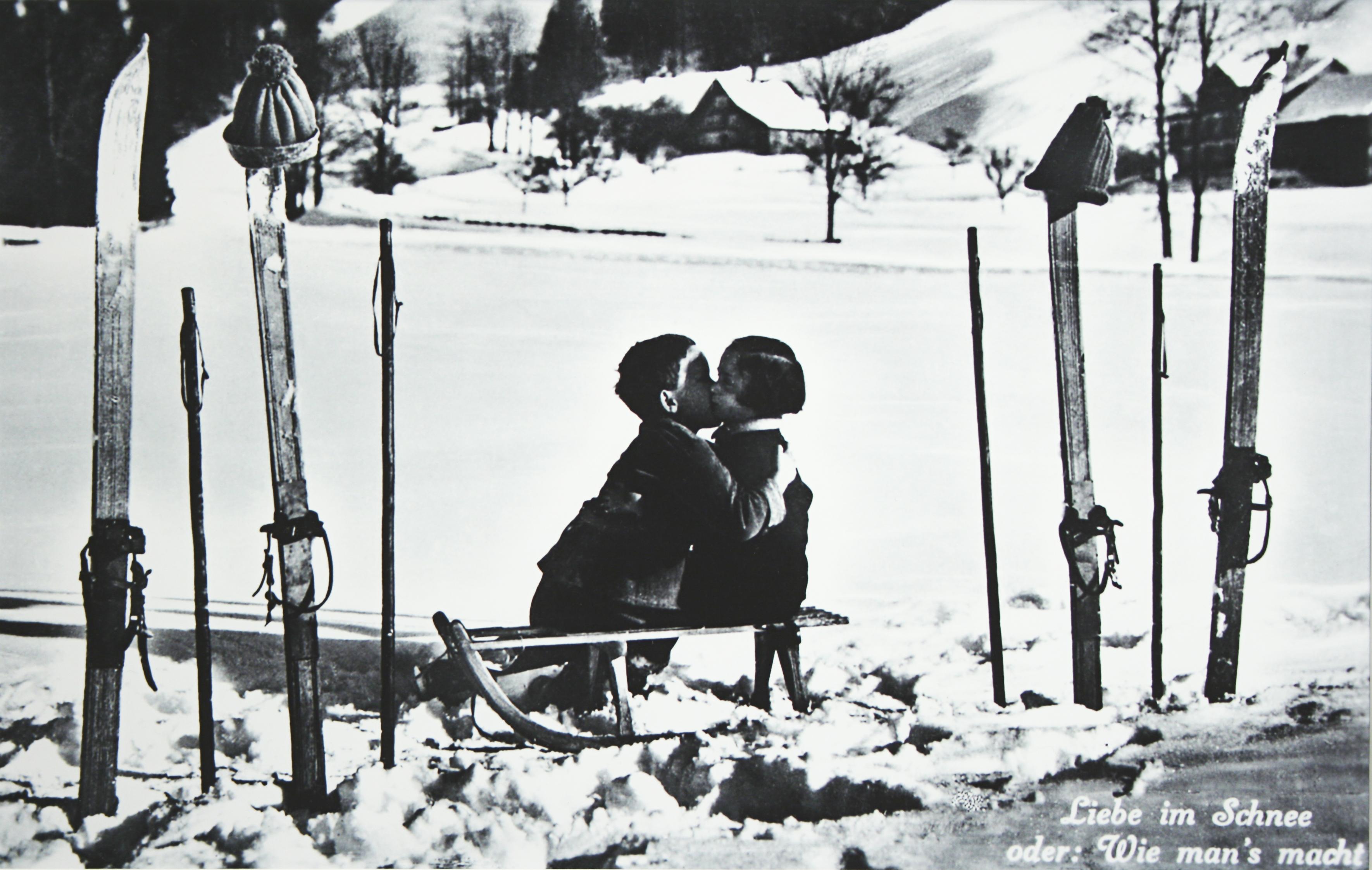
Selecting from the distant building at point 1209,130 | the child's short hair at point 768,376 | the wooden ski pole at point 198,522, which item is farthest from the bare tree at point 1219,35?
the wooden ski pole at point 198,522

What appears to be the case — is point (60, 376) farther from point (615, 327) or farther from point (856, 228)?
point (856, 228)

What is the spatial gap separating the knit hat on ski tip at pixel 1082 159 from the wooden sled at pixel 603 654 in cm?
84

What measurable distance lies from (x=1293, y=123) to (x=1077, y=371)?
651 millimetres

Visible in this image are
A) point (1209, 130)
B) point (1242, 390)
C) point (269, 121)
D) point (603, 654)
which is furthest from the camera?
point (1209, 130)

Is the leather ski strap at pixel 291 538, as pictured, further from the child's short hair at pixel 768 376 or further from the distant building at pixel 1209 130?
the distant building at pixel 1209 130

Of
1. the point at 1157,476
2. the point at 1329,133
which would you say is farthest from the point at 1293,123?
the point at 1157,476

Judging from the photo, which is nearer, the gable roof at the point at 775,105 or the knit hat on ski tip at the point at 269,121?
the knit hat on ski tip at the point at 269,121

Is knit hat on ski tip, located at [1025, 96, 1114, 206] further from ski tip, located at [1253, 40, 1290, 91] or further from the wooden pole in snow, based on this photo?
the wooden pole in snow

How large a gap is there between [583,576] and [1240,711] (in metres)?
1.18

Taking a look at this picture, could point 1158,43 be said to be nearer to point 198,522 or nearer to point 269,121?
point 269,121

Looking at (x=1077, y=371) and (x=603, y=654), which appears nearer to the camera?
(x=603, y=654)

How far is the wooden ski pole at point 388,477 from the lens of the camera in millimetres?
1703

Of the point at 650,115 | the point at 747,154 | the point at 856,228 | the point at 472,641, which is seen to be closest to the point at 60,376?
the point at 472,641

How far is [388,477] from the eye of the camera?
5.62 ft
